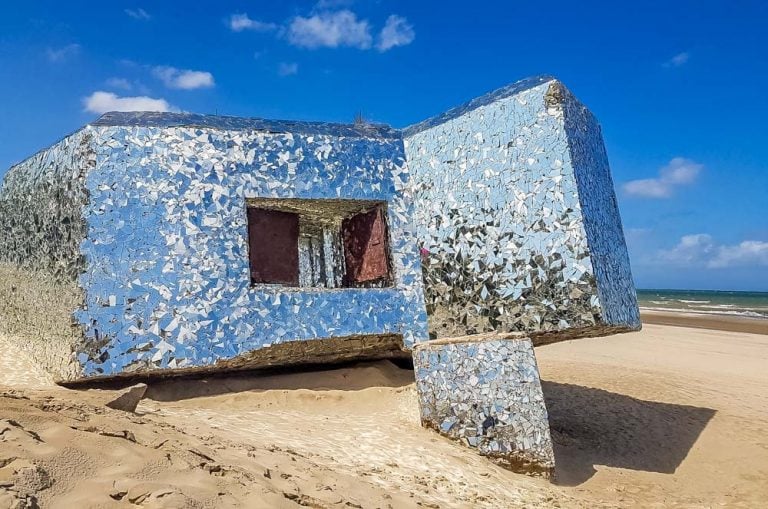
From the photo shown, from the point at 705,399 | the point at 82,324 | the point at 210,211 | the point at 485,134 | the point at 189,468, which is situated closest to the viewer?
the point at 189,468

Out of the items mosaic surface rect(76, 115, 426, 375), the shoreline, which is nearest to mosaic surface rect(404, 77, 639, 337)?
mosaic surface rect(76, 115, 426, 375)

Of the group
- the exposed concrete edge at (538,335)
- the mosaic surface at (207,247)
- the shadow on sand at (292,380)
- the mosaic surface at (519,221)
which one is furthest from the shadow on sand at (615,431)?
the mosaic surface at (207,247)

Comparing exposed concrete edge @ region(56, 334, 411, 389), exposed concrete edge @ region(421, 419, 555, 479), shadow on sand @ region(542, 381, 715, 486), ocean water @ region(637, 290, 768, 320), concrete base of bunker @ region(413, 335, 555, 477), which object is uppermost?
ocean water @ region(637, 290, 768, 320)

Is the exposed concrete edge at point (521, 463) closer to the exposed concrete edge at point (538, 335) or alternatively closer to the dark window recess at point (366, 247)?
the exposed concrete edge at point (538, 335)

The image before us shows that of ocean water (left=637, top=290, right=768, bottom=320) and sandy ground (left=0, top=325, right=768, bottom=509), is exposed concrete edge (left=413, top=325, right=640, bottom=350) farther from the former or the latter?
ocean water (left=637, top=290, right=768, bottom=320)

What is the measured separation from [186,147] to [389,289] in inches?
108

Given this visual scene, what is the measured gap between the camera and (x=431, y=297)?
6652 mm

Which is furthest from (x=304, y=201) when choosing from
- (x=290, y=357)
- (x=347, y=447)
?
(x=347, y=447)

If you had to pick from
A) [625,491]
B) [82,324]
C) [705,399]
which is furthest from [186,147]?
[705,399]

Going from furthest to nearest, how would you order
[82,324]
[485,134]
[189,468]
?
[485,134]
[82,324]
[189,468]

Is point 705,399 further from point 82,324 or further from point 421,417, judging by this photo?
point 82,324

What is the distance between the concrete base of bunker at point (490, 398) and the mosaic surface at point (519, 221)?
64 cm

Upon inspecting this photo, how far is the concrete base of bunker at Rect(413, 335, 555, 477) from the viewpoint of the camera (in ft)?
17.8

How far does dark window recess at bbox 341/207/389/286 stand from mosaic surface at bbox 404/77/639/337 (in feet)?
1.57
